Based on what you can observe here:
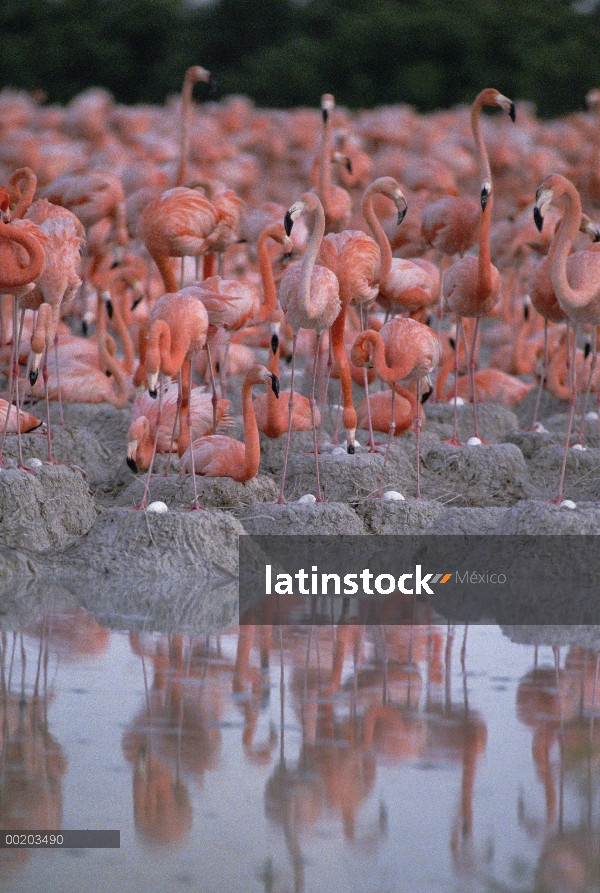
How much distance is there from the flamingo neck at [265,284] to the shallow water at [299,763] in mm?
3089

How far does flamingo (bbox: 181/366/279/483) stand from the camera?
21.3 feet

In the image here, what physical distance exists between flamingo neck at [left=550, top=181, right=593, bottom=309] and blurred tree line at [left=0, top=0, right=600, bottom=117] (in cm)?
2022

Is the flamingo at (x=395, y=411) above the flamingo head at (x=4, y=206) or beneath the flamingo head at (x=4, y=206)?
beneath

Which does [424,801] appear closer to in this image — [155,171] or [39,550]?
[39,550]

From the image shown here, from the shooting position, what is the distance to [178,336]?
6227 millimetres

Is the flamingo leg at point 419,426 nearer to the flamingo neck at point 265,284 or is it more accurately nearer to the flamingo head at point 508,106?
the flamingo neck at point 265,284

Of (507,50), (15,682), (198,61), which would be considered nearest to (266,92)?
(198,61)

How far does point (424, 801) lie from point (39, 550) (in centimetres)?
287

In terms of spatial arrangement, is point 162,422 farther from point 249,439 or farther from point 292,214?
point 292,214

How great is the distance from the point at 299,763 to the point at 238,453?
9.32 feet

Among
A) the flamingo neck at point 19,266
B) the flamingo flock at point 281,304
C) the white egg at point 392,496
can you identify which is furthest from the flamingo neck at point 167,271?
the white egg at point 392,496

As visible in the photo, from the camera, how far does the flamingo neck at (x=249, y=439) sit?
6.49 meters

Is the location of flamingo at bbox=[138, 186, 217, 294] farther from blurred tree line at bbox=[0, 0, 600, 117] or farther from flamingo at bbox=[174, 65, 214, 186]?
blurred tree line at bbox=[0, 0, 600, 117]

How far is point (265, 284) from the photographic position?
7.93 metres
